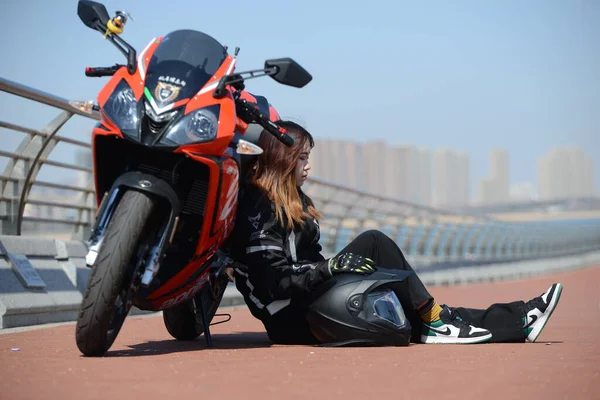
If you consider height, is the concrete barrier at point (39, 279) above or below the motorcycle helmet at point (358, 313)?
below

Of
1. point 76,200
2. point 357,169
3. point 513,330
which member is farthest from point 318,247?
point 357,169

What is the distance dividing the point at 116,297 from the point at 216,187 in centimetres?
65

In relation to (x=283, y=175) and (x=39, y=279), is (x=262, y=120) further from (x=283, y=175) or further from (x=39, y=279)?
(x=39, y=279)

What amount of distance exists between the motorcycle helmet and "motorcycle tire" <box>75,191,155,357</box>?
3.88 feet

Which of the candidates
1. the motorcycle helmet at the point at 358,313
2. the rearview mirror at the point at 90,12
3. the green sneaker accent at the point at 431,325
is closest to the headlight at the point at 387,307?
the motorcycle helmet at the point at 358,313

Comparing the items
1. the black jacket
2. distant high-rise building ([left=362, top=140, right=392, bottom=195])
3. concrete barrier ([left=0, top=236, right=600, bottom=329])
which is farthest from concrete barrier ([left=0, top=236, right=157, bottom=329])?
distant high-rise building ([left=362, top=140, right=392, bottom=195])

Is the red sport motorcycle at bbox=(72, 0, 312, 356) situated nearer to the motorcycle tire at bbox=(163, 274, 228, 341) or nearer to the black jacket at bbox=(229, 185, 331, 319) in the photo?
the black jacket at bbox=(229, 185, 331, 319)

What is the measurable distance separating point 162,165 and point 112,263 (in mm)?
527

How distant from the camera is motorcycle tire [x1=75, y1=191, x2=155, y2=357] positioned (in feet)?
12.1

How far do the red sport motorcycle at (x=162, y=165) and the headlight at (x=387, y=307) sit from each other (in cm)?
79

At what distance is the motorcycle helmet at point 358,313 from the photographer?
4.62 meters

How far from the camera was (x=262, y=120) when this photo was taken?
4414 mm

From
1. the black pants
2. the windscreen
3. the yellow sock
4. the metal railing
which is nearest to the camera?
the windscreen

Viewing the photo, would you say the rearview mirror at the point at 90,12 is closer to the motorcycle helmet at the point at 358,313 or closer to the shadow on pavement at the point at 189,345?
the shadow on pavement at the point at 189,345
